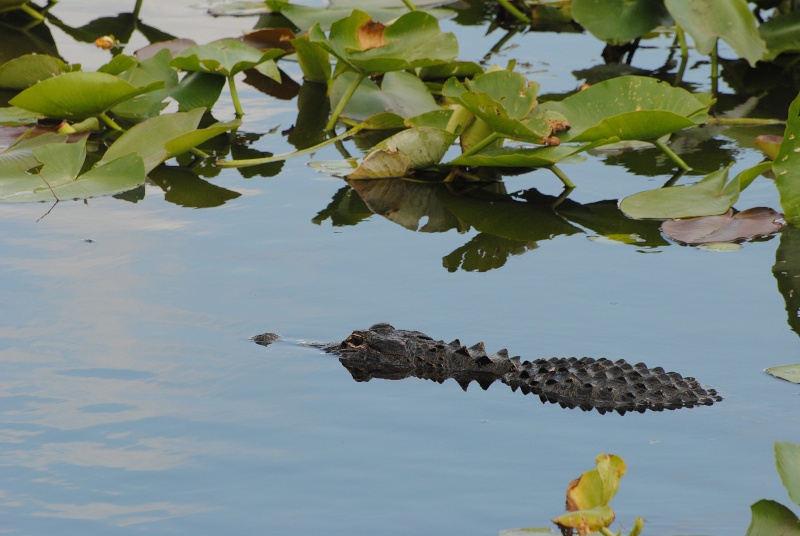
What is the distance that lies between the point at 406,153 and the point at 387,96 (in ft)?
2.20

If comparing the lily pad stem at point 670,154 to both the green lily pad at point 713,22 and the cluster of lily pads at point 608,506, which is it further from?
the cluster of lily pads at point 608,506

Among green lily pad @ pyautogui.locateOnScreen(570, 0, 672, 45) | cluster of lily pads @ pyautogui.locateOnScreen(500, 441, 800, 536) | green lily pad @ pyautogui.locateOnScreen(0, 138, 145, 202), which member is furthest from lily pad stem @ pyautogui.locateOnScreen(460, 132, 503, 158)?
cluster of lily pads @ pyautogui.locateOnScreen(500, 441, 800, 536)

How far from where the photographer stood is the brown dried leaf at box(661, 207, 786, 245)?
3.82 meters

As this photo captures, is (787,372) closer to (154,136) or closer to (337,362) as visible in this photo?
(337,362)

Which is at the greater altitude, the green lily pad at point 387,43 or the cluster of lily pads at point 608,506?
the cluster of lily pads at point 608,506

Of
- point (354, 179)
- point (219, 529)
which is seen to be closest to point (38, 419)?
point (219, 529)

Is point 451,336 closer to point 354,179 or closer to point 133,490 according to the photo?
point 133,490

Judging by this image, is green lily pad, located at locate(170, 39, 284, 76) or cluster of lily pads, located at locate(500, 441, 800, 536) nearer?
cluster of lily pads, located at locate(500, 441, 800, 536)

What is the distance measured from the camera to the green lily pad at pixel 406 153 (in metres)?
4.24

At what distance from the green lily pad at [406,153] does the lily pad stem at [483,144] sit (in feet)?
0.31

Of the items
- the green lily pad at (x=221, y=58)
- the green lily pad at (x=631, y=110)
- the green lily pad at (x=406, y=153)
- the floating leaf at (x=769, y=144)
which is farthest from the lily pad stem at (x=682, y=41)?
the green lily pad at (x=221, y=58)

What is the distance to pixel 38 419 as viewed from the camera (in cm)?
267

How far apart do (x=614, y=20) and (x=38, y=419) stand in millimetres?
4000

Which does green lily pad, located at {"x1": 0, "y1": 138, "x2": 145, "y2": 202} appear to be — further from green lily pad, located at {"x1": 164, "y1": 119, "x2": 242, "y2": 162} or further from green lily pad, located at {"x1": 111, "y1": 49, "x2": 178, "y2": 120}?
green lily pad, located at {"x1": 111, "y1": 49, "x2": 178, "y2": 120}
